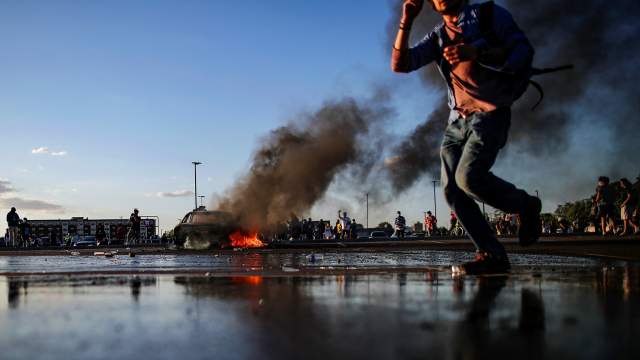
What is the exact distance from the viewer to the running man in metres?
5.47

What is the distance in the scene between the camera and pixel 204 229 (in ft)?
74.0

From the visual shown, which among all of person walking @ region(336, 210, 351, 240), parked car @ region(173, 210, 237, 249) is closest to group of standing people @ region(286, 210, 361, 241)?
person walking @ region(336, 210, 351, 240)

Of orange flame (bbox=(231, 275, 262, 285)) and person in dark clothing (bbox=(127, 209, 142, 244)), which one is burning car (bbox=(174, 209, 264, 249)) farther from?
orange flame (bbox=(231, 275, 262, 285))

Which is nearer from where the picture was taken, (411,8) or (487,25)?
(411,8)

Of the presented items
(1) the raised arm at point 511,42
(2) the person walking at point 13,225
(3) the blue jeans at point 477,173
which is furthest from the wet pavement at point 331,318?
(2) the person walking at point 13,225

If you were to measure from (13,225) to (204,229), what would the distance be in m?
17.0

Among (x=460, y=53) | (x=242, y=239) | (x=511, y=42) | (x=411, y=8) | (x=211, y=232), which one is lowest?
(x=242, y=239)

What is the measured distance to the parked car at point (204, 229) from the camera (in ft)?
73.1

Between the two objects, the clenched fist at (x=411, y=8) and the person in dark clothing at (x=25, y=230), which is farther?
the person in dark clothing at (x=25, y=230)

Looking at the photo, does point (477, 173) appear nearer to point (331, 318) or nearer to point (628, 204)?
point (331, 318)

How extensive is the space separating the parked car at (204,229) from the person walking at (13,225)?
14.7m

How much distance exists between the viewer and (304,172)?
26.6 meters

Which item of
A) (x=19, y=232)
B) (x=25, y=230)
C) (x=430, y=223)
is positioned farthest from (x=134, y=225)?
(x=430, y=223)

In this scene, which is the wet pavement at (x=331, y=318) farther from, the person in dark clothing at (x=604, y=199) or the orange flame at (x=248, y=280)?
the person in dark clothing at (x=604, y=199)
